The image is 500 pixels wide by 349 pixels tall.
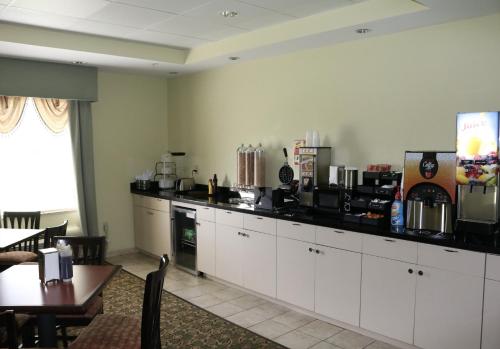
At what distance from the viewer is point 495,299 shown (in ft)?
8.34

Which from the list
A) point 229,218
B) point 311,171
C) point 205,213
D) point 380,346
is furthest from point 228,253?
point 380,346

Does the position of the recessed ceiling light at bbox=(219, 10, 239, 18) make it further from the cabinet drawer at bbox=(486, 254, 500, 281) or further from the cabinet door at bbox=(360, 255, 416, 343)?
the cabinet drawer at bbox=(486, 254, 500, 281)

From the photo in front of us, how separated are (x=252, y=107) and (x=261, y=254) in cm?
174

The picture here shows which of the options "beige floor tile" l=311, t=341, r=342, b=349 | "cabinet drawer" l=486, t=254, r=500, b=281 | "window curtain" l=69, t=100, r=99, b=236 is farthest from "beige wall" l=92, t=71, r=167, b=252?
"cabinet drawer" l=486, t=254, r=500, b=281

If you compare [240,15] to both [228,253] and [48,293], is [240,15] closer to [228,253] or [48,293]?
[228,253]

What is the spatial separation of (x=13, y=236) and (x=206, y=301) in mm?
1807

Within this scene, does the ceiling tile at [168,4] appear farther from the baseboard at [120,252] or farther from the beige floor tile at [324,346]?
the baseboard at [120,252]

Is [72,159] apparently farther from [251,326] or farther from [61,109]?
[251,326]

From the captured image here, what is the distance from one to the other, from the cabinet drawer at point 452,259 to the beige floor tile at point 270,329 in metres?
1.23

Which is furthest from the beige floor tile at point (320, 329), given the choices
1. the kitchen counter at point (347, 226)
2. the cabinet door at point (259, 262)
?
the kitchen counter at point (347, 226)

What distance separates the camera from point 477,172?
2.71 metres

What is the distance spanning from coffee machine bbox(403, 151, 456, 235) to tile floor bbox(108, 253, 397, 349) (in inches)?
38.2

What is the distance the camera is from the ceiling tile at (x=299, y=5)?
10.3 ft

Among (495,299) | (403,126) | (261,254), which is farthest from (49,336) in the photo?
(403,126)
